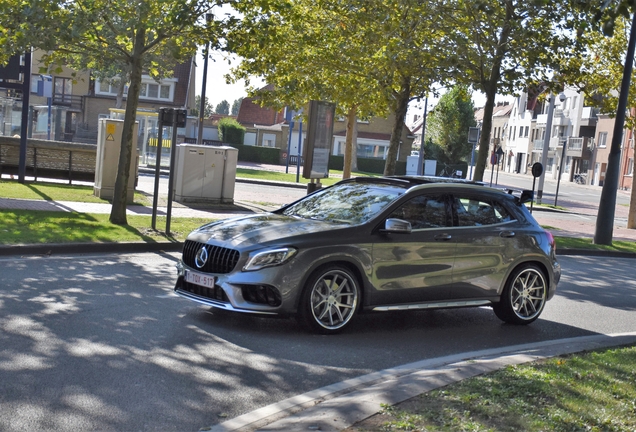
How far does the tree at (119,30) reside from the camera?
13898 millimetres

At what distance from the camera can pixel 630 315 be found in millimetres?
11398

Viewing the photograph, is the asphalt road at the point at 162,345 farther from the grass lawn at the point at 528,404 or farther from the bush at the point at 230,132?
the bush at the point at 230,132

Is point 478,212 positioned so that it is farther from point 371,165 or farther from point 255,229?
point 371,165

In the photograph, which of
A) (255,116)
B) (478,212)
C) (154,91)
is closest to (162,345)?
(478,212)

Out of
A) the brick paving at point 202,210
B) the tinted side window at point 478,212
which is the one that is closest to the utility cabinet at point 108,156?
the brick paving at point 202,210

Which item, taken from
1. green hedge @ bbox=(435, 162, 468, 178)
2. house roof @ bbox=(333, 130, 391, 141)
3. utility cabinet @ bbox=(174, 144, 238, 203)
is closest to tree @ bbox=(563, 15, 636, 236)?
utility cabinet @ bbox=(174, 144, 238, 203)

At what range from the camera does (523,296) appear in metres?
9.90

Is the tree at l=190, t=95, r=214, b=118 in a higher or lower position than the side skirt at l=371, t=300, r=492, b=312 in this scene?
higher

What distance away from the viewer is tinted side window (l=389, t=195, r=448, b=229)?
8977 mm

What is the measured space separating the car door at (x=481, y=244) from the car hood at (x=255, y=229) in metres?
1.50

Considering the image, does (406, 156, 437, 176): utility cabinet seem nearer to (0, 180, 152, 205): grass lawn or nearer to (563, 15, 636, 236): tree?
(563, 15, 636, 236): tree

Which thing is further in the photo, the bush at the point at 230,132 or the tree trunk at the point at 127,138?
the bush at the point at 230,132

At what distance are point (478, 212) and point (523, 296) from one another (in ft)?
3.77

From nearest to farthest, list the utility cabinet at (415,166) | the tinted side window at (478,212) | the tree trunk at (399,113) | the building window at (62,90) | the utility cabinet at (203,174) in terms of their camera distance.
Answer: the tinted side window at (478,212)
the utility cabinet at (203,174)
the tree trunk at (399,113)
the utility cabinet at (415,166)
the building window at (62,90)
